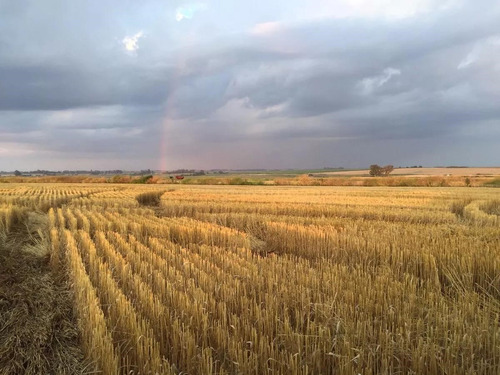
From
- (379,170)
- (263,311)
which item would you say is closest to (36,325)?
(263,311)

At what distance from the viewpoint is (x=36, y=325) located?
4211 millimetres

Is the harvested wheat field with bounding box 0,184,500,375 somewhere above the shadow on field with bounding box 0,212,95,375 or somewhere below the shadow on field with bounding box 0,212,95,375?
above

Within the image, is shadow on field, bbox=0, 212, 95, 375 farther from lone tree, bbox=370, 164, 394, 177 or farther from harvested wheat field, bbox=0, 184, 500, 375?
lone tree, bbox=370, 164, 394, 177

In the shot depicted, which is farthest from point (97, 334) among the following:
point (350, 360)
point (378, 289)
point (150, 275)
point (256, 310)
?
point (378, 289)

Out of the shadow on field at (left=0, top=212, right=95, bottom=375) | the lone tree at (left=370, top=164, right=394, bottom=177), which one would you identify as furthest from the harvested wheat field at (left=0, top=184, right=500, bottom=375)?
the lone tree at (left=370, top=164, right=394, bottom=177)

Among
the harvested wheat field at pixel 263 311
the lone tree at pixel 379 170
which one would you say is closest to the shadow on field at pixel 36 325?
the harvested wheat field at pixel 263 311

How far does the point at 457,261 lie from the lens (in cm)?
598

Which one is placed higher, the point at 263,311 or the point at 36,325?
the point at 263,311

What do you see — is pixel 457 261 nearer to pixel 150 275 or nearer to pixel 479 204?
pixel 150 275

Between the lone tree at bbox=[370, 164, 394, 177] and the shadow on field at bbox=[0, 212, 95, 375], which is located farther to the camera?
the lone tree at bbox=[370, 164, 394, 177]

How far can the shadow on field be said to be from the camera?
337 cm

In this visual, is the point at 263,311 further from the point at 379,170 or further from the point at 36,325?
the point at 379,170

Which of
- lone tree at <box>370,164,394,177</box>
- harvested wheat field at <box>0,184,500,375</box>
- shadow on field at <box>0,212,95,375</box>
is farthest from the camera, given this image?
lone tree at <box>370,164,394,177</box>

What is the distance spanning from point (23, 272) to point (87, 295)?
3360mm
